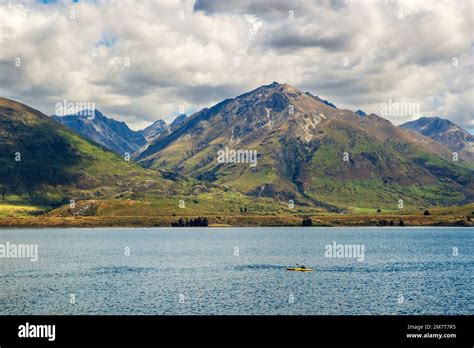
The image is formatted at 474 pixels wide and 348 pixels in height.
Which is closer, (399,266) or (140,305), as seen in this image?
(140,305)

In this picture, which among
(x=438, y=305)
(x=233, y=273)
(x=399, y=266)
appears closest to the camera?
(x=438, y=305)

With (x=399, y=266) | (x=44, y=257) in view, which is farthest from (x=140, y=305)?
(x=44, y=257)

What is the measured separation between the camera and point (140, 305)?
3703 inches

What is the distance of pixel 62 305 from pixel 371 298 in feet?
186

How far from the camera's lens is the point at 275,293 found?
107 m
